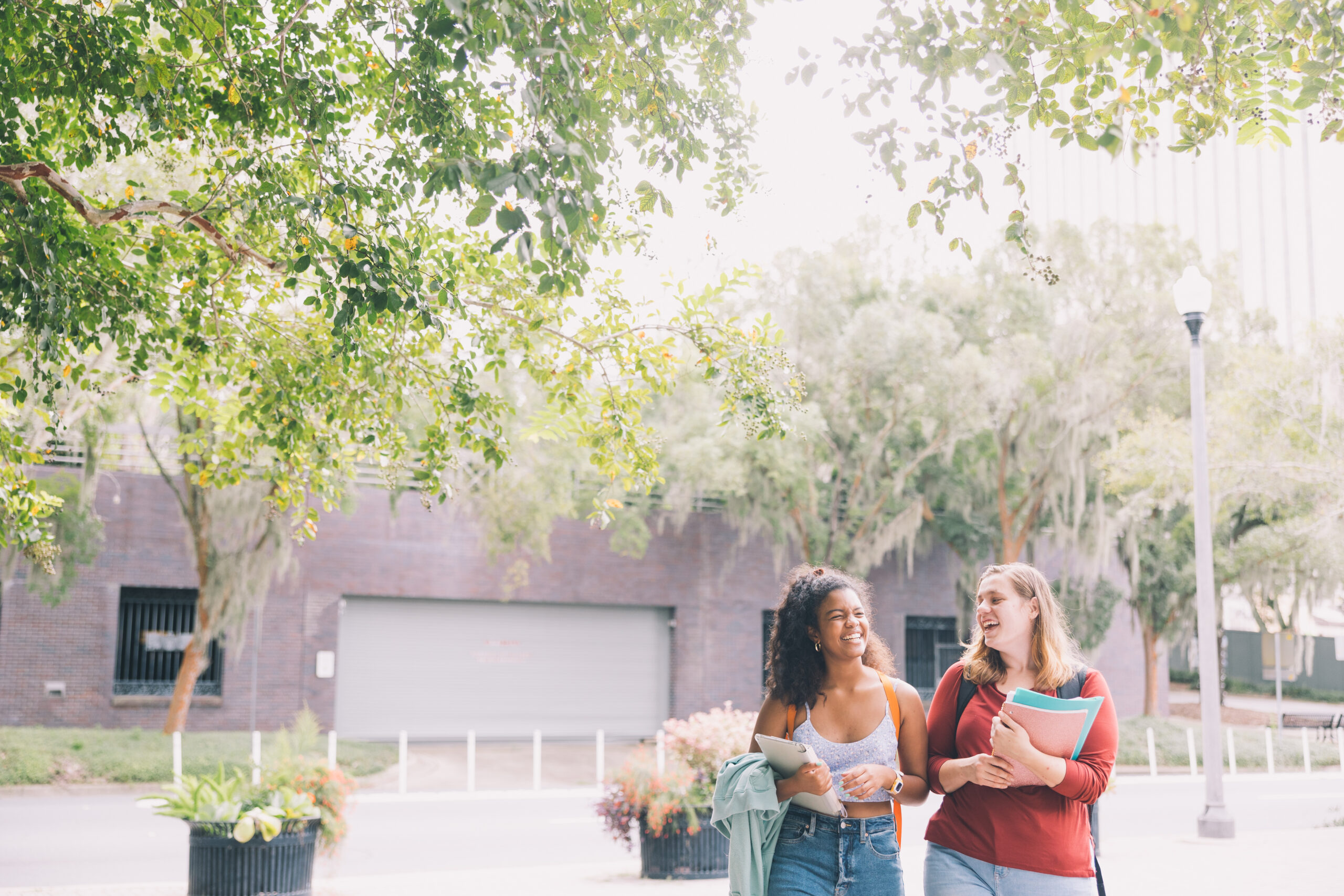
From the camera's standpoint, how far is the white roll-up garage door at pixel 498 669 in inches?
1058

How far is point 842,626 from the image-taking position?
4160 mm

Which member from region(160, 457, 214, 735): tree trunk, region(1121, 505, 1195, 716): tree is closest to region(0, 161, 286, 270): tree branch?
region(160, 457, 214, 735): tree trunk

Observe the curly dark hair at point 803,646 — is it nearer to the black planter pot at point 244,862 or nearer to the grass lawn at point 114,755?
the black planter pot at point 244,862

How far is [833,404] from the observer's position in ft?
80.7

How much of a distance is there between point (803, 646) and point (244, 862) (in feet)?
19.8

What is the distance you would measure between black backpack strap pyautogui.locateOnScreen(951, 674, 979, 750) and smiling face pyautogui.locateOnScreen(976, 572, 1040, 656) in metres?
0.19

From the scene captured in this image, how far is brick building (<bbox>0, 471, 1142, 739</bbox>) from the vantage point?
23.9 metres

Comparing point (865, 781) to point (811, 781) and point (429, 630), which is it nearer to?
point (811, 781)

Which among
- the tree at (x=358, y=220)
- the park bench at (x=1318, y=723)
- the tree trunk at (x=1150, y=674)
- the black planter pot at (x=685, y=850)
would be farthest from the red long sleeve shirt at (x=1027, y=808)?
the tree trunk at (x=1150, y=674)

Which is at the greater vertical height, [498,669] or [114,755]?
[498,669]

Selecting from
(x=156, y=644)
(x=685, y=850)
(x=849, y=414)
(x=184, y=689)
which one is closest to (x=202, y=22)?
(x=685, y=850)

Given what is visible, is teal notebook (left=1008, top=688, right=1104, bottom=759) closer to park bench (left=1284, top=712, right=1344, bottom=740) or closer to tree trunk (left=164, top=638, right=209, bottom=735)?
tree trunk (left=164, top=638, right=209, bottom=735)

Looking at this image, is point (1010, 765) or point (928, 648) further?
point (928, 648)

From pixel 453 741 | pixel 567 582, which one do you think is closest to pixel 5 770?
pixel 453 741
